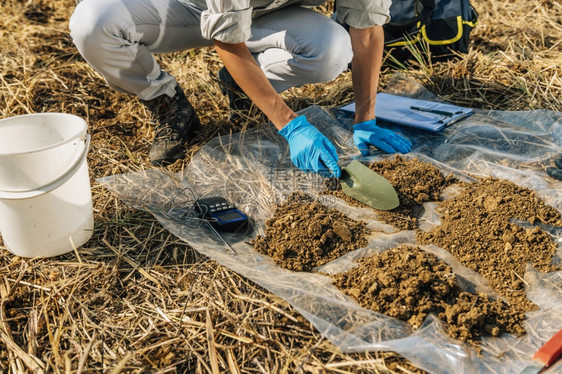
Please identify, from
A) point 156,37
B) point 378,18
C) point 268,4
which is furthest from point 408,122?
point 156,37

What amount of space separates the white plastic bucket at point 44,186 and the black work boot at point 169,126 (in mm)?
551

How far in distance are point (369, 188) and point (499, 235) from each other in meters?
0.47

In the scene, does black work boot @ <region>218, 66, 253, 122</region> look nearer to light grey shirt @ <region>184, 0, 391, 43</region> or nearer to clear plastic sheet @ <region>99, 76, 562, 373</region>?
clear plastic sheet @ <region>99, 76, 562, 373</region>

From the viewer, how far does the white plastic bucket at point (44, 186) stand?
167 cm

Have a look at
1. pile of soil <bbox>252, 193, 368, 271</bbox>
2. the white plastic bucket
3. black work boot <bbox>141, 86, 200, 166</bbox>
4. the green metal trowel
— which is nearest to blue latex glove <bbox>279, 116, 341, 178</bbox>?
the green metal trowel

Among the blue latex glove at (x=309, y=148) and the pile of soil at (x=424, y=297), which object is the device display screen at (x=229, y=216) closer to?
the blue latex glove at (x=309, y=148)

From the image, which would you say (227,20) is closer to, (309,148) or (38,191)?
(309,148)

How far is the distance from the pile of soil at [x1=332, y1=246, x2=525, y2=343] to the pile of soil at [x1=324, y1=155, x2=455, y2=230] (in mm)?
287

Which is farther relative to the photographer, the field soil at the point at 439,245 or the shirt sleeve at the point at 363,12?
the shirt sleeve at the point at 363,12

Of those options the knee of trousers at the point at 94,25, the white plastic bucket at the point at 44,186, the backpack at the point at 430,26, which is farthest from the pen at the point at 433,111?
the white plastic bucket at the point at 44,186

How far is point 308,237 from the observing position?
1.79 m

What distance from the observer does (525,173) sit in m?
2.04

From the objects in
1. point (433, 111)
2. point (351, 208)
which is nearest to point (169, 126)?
point (351, 208)

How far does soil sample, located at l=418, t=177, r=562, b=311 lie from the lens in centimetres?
162
